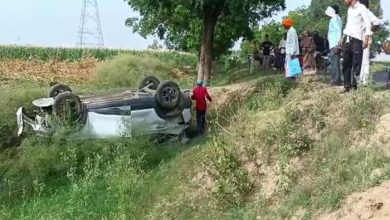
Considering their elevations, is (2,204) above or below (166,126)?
below

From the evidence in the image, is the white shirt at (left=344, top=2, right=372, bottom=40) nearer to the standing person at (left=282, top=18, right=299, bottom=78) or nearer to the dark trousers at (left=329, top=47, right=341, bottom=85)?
the dark trousers at (left=329, top=47, right=341, bottom=85)

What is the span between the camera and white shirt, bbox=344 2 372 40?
9656mm

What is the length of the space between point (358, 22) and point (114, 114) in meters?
5.90

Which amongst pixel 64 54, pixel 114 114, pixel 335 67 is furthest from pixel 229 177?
pixel 64 54

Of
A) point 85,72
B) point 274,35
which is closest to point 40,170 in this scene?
point 85,72

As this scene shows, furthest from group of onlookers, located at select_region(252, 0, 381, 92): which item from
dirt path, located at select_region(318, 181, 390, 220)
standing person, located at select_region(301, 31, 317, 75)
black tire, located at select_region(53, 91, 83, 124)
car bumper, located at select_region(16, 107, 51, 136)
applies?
car bumper, located at select_region(16, 107, 51, 136)

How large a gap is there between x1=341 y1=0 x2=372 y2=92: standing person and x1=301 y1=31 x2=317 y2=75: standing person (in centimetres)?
475

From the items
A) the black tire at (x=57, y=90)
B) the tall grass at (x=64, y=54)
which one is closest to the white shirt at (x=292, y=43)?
the black tire at (x=57, y=90)

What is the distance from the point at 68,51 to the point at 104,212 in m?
40.9

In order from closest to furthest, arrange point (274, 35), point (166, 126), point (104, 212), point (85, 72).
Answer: point (104, 212)
point (166, 126)
point (85, 72)
point (274, 35)

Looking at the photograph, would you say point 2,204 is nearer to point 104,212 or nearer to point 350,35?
point 104,212

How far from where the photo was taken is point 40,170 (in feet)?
39.2

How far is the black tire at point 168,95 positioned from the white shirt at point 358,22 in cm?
566

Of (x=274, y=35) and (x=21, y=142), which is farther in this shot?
(x=274, y=35)
